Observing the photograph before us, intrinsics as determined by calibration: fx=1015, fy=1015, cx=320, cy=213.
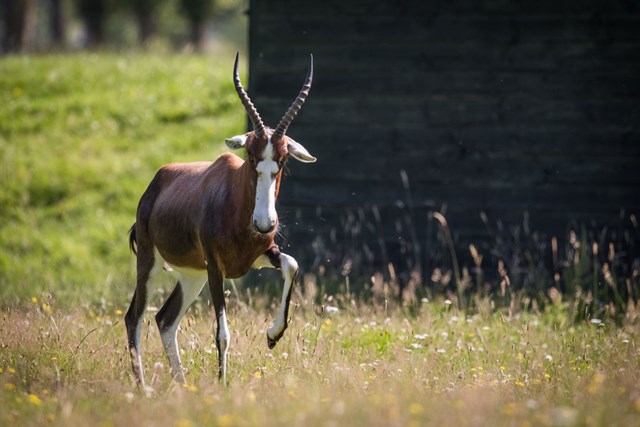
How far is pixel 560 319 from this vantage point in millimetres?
9438

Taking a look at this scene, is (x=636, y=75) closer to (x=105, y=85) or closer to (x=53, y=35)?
(x=105, y=85)

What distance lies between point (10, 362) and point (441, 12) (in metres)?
6.51

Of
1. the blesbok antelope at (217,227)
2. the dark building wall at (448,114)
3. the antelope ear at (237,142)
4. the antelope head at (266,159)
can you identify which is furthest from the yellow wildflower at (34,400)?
the dark building wall at (448,114)

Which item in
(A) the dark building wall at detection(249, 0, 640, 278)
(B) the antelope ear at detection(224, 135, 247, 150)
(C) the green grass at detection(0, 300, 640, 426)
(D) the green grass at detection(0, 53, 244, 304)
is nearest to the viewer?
(C) the green grass at detection(0, 300, 640, 426)

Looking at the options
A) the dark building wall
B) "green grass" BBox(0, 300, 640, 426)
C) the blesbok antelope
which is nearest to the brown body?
the blesbok antelope

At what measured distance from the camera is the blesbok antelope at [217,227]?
6.64m

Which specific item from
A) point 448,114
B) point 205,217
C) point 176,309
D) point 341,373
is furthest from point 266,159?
point 448,114

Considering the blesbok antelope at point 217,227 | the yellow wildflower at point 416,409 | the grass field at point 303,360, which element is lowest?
the grass field at point 303,360

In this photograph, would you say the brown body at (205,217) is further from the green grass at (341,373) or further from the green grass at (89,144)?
the green grass at (89,144)

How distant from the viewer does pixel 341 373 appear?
6973 mm

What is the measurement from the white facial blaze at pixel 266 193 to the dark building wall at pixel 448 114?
4970 millimetres

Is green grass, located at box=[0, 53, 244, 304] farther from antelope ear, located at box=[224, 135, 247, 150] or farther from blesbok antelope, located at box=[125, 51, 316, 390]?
antelope ear, located at box=[224, 135, 247, 150]

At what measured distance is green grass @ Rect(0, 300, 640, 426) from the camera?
5.37 m

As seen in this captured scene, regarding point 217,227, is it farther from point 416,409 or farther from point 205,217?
point 416,409
